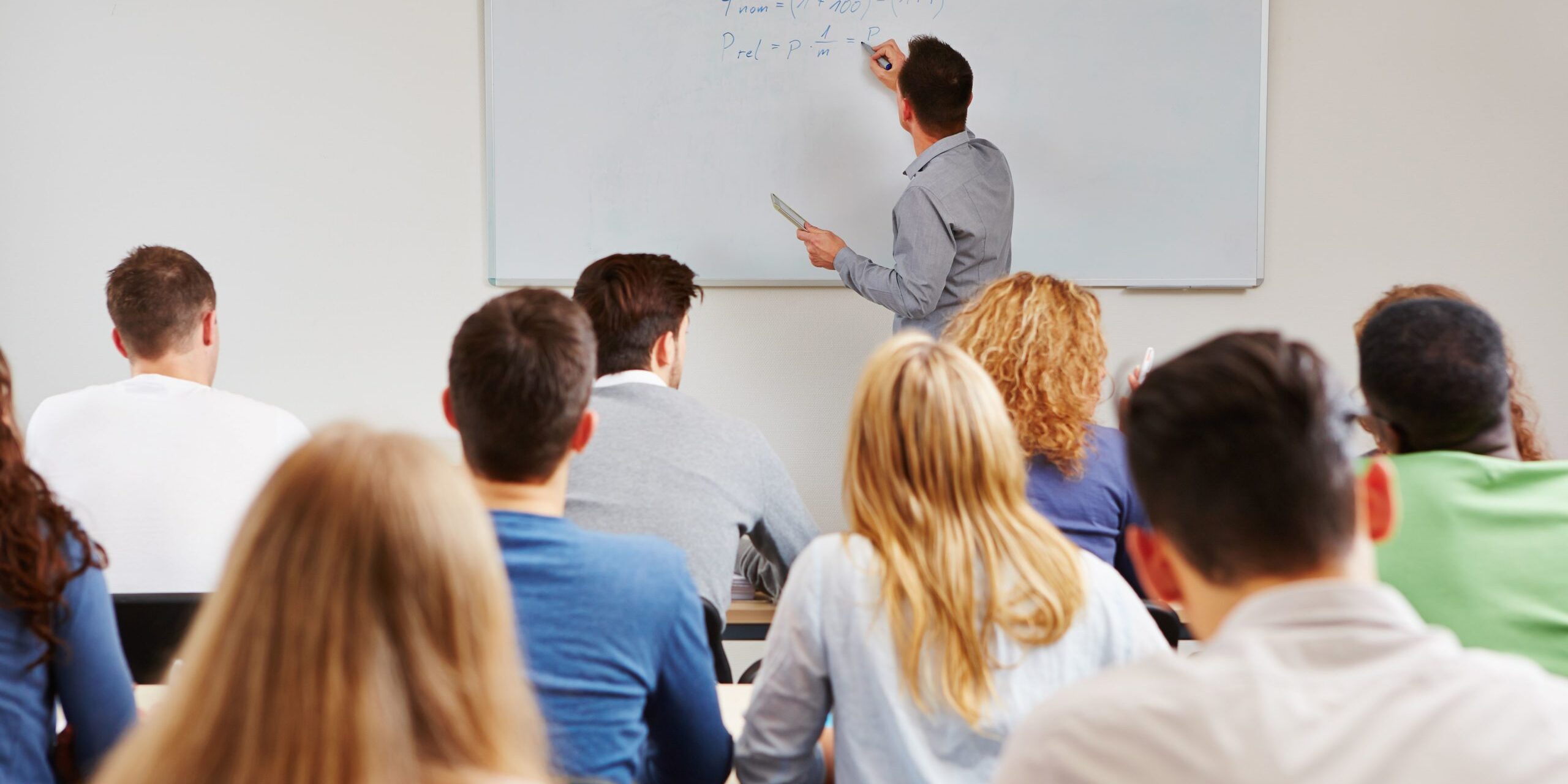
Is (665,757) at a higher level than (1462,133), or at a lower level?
lower

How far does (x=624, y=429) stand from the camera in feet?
6.48

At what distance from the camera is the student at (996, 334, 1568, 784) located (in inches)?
26.2

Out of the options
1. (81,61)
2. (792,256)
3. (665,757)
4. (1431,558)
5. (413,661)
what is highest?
(81,61)

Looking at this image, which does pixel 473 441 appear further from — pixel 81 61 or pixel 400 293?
pixel 81 61

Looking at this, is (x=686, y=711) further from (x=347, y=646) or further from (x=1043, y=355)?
(x=1043, y=355)

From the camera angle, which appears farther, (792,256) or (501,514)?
(792,256)

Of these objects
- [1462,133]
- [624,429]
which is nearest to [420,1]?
[624,429]

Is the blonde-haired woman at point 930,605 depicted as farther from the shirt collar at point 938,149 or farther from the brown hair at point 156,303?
the shirt collar at point 938,149

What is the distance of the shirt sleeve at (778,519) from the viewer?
6.72 ft

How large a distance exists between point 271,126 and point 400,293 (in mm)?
675

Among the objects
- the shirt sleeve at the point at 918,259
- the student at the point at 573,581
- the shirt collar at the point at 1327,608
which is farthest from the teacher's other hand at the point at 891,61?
the shirt collar at the point at 1327,608

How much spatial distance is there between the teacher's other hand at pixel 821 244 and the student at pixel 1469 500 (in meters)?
2.02

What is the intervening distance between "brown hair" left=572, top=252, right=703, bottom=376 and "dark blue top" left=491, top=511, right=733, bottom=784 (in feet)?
2.89

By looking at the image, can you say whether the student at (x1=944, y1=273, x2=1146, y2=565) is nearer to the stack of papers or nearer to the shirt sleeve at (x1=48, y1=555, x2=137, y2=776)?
the stack of papers
